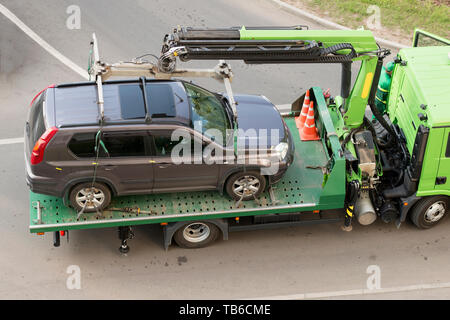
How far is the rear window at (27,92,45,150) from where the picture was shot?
33.6 ft

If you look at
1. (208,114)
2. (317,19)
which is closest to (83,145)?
(208,114)

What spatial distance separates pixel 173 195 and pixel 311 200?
2.26 meters

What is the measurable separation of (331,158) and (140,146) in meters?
3.11

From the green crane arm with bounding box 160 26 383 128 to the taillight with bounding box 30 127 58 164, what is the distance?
193 cm

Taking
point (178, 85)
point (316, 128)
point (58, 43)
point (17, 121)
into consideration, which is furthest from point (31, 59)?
point (316, 128)

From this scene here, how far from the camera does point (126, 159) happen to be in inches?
407

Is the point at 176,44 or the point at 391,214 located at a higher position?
the point at 176,44

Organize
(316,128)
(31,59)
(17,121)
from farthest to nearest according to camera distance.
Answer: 1. (31,59)
2. (17,121)
3. (316,128)

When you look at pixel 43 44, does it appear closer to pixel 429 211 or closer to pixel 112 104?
pixel 112 104

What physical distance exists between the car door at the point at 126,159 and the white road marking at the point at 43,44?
5.38 m

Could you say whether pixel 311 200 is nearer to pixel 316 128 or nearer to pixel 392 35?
pixel 316 128

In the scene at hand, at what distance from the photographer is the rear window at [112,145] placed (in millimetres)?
10125

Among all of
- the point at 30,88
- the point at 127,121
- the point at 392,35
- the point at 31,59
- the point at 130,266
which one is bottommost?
the point at 130,266
